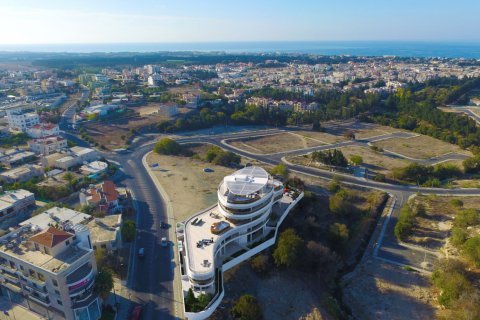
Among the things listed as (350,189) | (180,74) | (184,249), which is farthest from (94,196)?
(180,74)

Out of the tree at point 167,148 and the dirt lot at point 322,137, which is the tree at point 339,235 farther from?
the dirt lot at point 322,137

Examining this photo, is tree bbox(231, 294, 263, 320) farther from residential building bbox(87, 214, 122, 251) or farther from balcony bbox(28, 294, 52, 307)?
residential building bbox(87, 214, 122, 251)

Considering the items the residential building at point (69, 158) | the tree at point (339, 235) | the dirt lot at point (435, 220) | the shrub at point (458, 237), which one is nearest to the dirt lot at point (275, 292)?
the tree at point (339, 235)

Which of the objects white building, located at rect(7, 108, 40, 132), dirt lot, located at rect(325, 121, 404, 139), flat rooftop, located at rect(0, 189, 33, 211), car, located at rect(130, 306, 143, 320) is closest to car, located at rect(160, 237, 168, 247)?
car, located at rect(130, 306, 143, 320)

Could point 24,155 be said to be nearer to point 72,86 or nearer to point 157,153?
point 157,153

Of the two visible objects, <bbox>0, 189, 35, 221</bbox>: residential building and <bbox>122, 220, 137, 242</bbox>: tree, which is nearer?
<bbox>122, 220, 137, 242</bbox>: tree
